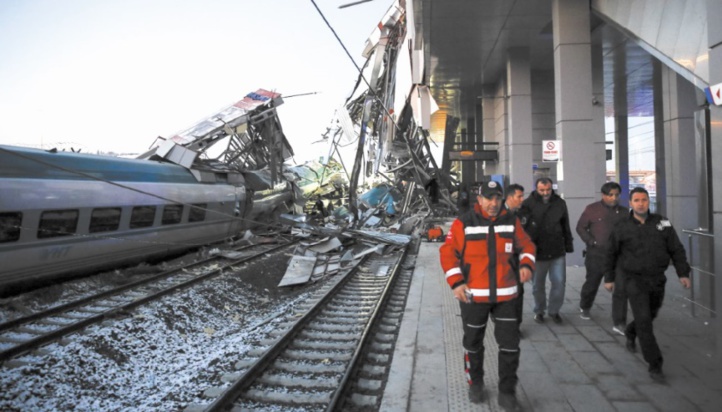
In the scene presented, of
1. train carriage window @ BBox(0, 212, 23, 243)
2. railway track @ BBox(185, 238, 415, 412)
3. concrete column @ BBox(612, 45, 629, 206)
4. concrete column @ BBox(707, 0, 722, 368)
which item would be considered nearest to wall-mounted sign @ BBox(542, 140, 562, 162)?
railway track @ BBox(185, 238, 415, 412)

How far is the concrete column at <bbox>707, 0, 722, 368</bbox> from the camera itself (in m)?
4.31

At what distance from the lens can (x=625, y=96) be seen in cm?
2273

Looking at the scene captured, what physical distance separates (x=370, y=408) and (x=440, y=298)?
396 cm

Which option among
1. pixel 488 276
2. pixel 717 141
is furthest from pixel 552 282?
pixel 488 276

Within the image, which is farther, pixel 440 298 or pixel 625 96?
pixel 625 96

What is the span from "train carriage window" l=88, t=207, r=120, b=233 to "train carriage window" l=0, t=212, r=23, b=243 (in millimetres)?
1777

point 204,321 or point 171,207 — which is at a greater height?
point 171,207

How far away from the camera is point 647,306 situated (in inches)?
173

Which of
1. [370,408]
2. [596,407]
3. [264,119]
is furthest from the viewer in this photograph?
[264,119]

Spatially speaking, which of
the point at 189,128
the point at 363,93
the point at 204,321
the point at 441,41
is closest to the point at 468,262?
the point at 204,321

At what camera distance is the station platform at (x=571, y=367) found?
3.98 m

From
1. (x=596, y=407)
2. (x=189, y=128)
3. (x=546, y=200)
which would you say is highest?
(x=189, y=128)

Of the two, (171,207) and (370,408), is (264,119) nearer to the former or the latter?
(171,207)

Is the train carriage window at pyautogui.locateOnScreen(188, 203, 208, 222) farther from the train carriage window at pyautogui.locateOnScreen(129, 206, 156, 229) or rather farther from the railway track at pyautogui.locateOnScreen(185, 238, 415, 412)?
the railway track at pyautogui.locateOnScreen(185, 238, 415, 412)
